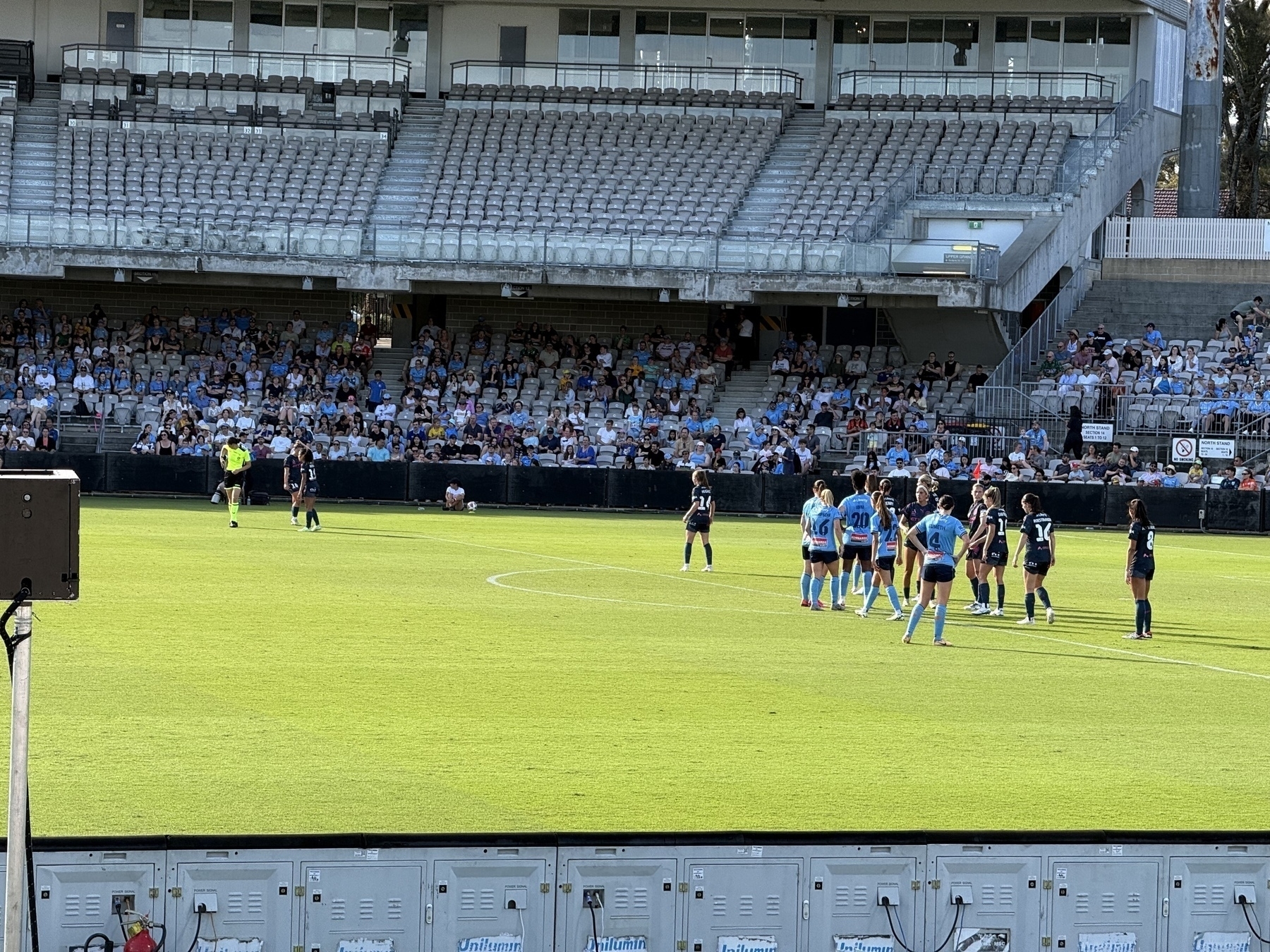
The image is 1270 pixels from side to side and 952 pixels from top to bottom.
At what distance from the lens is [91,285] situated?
163 feet

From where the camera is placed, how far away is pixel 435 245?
151ft

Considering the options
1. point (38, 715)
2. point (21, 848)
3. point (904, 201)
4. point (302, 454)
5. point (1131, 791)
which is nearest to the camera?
point (21, 848)

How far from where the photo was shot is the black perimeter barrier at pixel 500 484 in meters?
39.9

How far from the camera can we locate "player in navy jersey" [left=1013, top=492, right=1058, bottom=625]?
21719mm

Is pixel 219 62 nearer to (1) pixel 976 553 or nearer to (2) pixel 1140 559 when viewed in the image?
(1) pixel 976 553

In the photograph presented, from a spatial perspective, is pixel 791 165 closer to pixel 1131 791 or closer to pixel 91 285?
pixel 91 285

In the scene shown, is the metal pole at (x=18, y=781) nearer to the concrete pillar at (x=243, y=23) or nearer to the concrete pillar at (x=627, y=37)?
the concrete pillar at (x=627, y=37)

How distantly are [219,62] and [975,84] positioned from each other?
22203mm

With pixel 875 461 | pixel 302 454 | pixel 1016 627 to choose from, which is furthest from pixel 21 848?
pixel 875 461

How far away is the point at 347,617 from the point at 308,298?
1235 inches

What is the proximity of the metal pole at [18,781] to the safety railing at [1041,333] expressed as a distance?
38.7m

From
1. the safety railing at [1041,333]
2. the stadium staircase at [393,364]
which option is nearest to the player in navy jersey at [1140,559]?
the safety railing at [1041,333]

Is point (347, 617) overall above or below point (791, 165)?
below

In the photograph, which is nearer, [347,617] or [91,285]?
[347,617]
